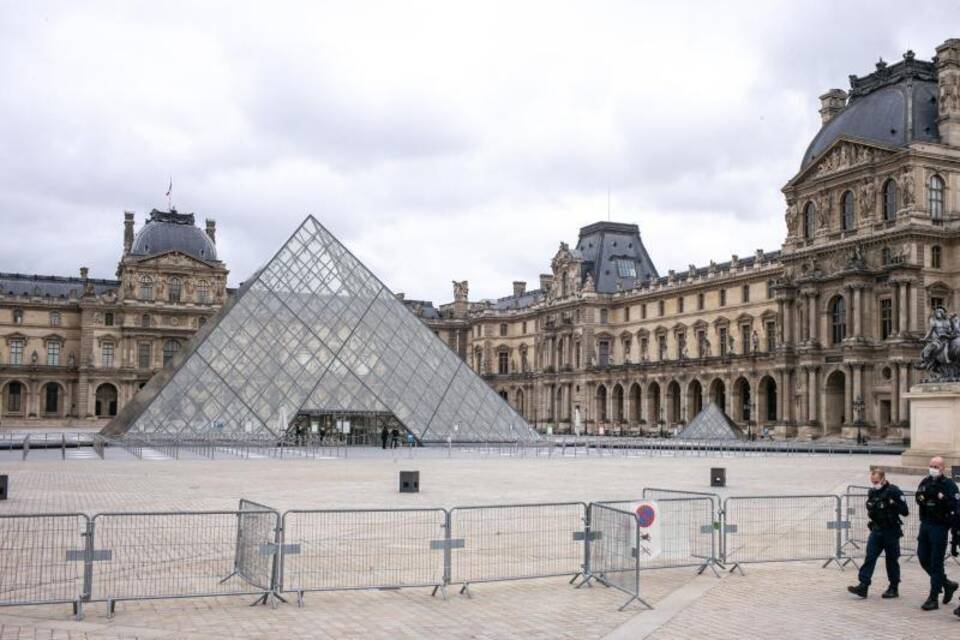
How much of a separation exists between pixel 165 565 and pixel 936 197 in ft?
158

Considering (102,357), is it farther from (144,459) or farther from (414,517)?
(414,517)

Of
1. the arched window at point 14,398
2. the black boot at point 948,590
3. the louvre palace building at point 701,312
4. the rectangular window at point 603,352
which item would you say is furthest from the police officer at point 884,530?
the arched window at point 14,398

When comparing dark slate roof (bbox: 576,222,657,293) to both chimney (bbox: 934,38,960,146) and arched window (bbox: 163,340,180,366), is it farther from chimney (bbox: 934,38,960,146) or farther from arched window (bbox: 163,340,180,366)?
arched window (bbox: 163,340,180,366)

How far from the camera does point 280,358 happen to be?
141ft

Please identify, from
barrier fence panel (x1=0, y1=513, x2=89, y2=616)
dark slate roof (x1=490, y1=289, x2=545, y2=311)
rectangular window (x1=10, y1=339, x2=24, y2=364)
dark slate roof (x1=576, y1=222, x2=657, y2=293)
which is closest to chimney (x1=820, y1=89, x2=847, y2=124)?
dark slate roof (x1=576, y1=222, x2=657, y2=293)

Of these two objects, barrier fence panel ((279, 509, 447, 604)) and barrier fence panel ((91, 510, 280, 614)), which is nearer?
barrier fence panel ((91, 510, 280, 614))

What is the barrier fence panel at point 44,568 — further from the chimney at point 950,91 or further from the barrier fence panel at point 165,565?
the chimney at point 950,91

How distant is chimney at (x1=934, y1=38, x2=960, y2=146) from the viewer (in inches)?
2029

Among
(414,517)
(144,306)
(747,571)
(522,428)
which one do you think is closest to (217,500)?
(414,517)

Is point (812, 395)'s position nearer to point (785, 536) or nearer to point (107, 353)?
point (785, 536)

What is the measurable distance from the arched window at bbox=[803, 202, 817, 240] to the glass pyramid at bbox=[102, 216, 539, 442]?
20.9 m

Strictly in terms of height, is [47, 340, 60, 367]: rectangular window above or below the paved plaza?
above

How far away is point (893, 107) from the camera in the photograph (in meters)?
53.5

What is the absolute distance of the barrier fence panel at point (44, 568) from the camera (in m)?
9.27
